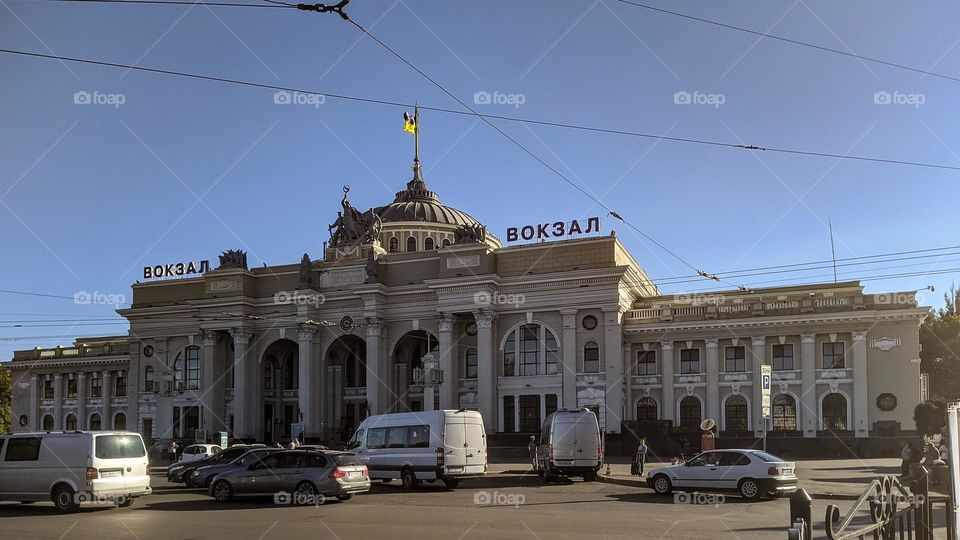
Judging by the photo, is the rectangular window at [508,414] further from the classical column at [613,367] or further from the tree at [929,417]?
the tree at [929,417]

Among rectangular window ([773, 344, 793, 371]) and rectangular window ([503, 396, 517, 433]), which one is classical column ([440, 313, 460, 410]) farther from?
rectangular window ([773, 344, 793, 371])

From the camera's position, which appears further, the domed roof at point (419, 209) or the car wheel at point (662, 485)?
the domed roof at point (419, 209)

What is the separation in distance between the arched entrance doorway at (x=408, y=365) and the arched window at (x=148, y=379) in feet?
65.2

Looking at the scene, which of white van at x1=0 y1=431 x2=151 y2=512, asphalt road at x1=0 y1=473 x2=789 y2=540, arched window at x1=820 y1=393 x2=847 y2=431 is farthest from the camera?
arched window at x1=820 y1=393 x2=847 y2=431

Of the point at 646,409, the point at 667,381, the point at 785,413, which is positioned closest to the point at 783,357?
the point at 785,413

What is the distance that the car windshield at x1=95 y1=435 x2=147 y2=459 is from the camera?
21.3 meters

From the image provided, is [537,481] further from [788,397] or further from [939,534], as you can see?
[788,397]

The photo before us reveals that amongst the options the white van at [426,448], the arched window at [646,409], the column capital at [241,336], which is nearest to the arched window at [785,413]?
the arched window at [646,409]

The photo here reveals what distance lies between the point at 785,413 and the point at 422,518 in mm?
35937

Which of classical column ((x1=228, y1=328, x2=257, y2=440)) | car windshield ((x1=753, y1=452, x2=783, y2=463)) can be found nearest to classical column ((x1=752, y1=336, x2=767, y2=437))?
car windshield ((x1=753, y1=452, x2=783, y2=463))

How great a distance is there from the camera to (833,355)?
49.0 meters

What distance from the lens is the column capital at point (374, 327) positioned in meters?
58.4

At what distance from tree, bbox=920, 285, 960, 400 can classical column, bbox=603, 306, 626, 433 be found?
28433mm

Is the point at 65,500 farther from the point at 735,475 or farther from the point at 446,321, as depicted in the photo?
the point at 446,321
